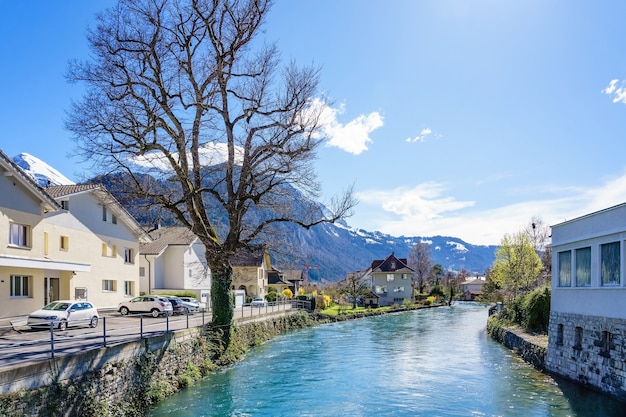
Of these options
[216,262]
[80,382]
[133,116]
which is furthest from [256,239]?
[80,382]

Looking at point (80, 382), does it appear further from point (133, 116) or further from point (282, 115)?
point (282, 115)

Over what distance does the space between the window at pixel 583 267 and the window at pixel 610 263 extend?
Answer: 3.95ft

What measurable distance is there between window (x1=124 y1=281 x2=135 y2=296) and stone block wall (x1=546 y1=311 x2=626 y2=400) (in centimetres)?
2910

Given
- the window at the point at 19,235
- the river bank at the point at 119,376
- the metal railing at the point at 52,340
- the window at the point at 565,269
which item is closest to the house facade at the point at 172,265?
the metal railing at the point at 52,340

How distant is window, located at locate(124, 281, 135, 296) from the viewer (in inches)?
1529

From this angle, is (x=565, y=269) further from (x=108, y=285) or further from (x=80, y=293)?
(x=108, y=285)

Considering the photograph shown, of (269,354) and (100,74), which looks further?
(269,354)

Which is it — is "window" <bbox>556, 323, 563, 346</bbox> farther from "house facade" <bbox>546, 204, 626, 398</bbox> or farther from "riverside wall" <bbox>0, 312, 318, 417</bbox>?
"riverside wall" <bbox>0, 312, 318, 417</bbox>

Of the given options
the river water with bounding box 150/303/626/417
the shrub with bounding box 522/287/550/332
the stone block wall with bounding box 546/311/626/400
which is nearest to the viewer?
the river water with bounding box 150/303/626/417

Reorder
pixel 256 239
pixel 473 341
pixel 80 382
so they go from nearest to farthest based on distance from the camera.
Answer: pixel 80 382, pixel 256 239, pixel 473 341

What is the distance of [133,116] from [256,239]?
Result: 27.8ft

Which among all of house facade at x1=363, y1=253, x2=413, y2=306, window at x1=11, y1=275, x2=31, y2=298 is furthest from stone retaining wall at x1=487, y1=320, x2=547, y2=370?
house facade at x1=363, y1=253, x2=413, y2=306

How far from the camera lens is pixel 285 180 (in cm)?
2516

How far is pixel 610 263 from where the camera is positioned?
1778 cm
